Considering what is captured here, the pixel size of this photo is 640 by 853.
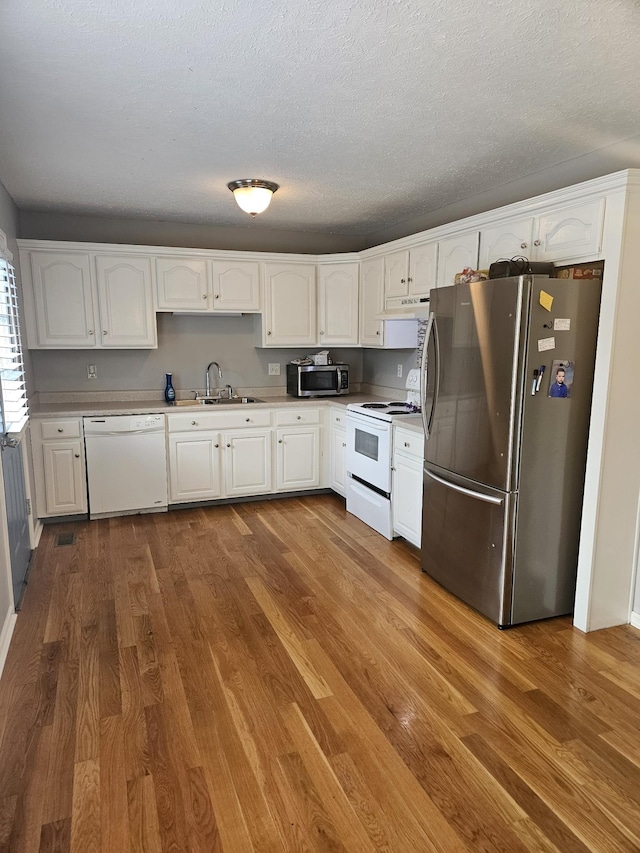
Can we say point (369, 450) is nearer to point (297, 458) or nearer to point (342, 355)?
point (297, 458)

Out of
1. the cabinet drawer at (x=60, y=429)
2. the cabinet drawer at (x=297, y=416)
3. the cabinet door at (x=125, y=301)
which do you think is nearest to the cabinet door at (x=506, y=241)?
the cabinet drawer at (x=297, y=416)

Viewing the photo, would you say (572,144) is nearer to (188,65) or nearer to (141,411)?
(188,65)

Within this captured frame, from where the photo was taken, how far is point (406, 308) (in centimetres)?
434

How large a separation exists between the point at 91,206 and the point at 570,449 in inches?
152

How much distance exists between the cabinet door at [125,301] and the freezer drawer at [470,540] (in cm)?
274

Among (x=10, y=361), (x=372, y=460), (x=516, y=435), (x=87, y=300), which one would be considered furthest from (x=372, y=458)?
(x=87, y=300)

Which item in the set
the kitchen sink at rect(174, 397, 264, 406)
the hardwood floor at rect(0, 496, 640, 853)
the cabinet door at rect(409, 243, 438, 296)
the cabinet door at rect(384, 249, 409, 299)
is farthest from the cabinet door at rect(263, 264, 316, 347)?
the hardwood floor at rect(0, 496, 640, 853)

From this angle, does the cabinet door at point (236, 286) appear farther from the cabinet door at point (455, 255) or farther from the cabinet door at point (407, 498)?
the cabinet door at point (407, 498)

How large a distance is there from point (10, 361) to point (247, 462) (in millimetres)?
2046

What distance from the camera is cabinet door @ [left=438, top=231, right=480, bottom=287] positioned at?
3500 mm

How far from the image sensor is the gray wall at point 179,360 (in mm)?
4793

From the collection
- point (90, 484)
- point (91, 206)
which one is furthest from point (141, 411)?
point (91, 206)

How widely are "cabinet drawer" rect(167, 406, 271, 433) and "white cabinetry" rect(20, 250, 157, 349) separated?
72 centimetres

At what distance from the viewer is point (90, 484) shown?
441cm
